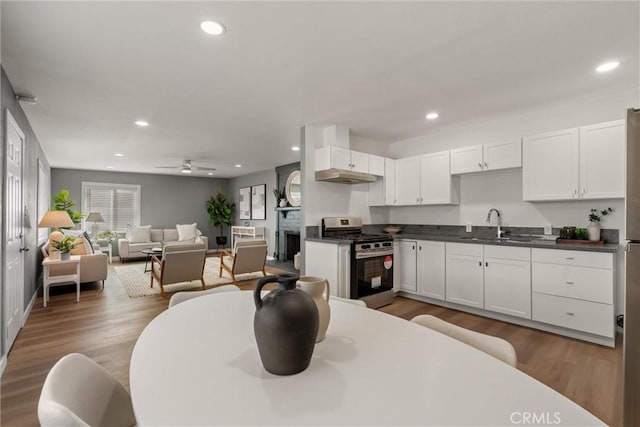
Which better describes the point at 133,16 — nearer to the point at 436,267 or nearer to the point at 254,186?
the point at 436,267

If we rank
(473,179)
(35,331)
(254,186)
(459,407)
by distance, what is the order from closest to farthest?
(459,407) < (35,331) < (473,179) < (254,186)

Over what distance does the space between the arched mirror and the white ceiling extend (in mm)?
3102

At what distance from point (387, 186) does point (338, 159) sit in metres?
1.10

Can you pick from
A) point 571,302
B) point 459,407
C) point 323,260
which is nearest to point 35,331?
point 323,260

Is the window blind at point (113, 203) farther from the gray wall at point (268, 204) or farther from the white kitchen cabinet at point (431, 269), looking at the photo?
the white kitchen cabinet at point (431, 269)

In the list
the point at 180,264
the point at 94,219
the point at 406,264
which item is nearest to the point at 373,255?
the point at 406,264

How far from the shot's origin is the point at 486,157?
373 centimetres

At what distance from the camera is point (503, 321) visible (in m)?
3.41

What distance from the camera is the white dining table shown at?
2.29 feet

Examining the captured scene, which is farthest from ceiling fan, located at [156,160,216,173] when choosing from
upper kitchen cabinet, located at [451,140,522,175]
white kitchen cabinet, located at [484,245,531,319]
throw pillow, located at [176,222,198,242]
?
white kitchen cabinet, located at [484,245,531,319]

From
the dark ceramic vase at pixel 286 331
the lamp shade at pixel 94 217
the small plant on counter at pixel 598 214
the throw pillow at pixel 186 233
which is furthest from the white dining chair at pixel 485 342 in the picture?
the lamp shade at pixel 94 217

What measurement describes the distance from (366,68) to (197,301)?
2.17 metres

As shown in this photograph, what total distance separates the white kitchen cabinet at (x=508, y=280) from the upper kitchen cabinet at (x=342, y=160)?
1837mm

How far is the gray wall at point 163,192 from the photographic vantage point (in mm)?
7949
